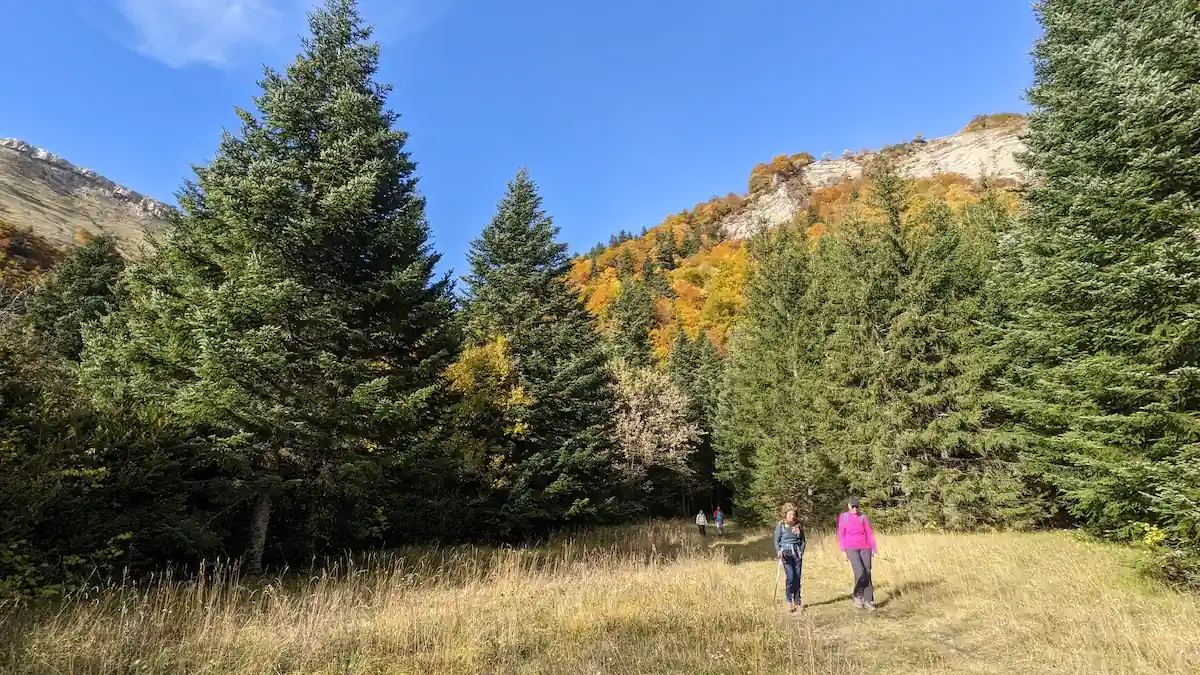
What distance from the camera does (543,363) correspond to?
62.1 ft

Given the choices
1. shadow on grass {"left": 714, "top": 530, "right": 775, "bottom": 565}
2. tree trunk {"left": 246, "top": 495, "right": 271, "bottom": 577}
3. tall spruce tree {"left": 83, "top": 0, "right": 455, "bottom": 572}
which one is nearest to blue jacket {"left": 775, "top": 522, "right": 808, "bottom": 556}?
shadow on grass {"left": 714, "top": 530, "right": 775, "bottom": 565}

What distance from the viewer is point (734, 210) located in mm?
113938

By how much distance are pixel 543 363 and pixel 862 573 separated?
12366 mm

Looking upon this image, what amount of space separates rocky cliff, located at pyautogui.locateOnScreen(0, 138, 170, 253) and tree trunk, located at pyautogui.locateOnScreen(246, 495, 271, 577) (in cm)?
6352

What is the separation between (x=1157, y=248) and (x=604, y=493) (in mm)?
17019

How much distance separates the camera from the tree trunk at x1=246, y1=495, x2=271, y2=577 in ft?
31.2

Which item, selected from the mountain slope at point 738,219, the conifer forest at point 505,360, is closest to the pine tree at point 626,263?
the mountain slope at point 738,219

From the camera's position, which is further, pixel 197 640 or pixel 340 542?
pixel 340 542

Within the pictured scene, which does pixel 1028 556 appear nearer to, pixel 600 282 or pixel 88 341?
pixel 88 341

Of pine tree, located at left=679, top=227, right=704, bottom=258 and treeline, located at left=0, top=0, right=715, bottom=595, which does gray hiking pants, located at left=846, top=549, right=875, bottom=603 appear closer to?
treeline, located at left=0, top=0, right=715, bottom=595

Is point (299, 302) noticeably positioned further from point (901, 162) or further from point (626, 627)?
point (901, 162)

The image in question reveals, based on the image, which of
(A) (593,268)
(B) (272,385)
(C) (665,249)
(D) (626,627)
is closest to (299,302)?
(B) (272,385)

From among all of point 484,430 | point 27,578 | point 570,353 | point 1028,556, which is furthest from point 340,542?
point 1028,556

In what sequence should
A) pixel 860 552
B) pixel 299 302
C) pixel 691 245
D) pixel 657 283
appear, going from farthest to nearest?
pixel 691 245, pixel 657 283, pixel 299 302, pixel 860 552
